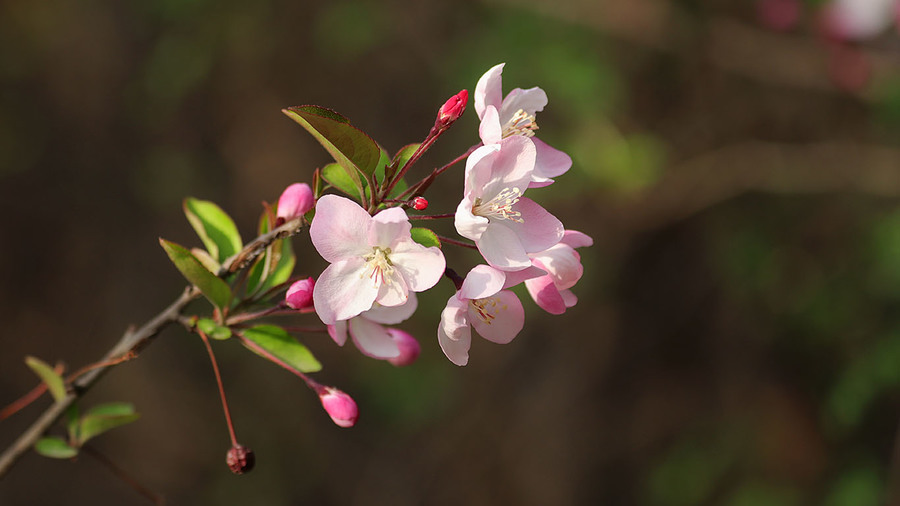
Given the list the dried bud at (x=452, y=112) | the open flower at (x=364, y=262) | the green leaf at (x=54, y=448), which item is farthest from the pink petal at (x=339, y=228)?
the green leaf at (x=54, y=448)

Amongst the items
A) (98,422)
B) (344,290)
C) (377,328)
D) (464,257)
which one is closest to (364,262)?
(344,290)

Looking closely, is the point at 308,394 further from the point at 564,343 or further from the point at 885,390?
the point at 885,390

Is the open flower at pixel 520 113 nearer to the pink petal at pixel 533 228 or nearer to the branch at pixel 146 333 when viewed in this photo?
the pink petal at pixel 533 228

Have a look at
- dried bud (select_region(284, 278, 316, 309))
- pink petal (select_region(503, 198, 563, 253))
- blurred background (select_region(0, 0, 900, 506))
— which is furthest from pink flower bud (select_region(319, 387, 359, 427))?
blurred background (select_region(0, 0, 900, 506))

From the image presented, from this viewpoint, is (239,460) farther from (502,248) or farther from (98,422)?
(502,248)

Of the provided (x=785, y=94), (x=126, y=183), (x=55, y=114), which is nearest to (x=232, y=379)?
(x=126, y=183)

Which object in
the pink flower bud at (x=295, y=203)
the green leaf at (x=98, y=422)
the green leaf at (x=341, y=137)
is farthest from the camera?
the green leaf at (x=98, y=422)
